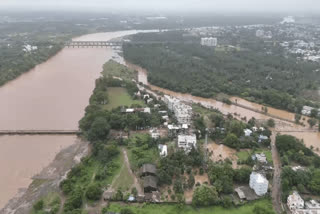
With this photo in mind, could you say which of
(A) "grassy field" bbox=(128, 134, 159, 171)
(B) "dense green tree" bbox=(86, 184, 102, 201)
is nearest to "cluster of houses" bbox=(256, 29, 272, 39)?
(A) "grassy field" bbox=(128, 134, 159, 171)

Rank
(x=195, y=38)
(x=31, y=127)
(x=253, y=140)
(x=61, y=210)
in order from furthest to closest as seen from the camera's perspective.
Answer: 1. (x=195, y=38)
2. (x=31, y=127)
3. (x=253, y=140)
4. (x=61, y=210)

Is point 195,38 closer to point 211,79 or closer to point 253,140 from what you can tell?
point 211,79

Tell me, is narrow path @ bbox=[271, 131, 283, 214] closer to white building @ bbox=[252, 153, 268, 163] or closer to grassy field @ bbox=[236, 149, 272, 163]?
grassy field @ bbox=[236, 149, 272, 163]

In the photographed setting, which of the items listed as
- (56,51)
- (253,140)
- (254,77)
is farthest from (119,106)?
(56,51)

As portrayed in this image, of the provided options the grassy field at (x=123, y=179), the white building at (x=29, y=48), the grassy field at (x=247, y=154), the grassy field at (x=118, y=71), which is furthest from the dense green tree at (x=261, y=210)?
the white building at (x=29, y=48)

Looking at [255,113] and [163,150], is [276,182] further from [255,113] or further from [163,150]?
[255,113]

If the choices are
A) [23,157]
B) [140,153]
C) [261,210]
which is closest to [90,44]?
[23,157]
